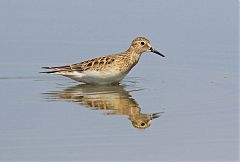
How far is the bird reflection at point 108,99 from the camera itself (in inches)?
410

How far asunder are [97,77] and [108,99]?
1276 mm

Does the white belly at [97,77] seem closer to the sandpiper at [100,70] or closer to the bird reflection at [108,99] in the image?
the sandpiper at [100,70]

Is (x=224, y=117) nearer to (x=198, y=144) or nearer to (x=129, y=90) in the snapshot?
(x=198, y=144)

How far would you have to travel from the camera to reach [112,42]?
48.8 feet

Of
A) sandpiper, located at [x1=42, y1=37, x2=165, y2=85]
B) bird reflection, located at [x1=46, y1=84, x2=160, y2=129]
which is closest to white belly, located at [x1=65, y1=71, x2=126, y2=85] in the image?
sandpiper, located at [x1=42, y1=37, x2=165, y2=85]

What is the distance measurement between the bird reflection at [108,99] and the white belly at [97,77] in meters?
0.10

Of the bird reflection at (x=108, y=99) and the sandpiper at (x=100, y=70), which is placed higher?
the sandpiper at (x=100, y=70)

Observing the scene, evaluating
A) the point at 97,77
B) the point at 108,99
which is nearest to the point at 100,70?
the point at 97,77

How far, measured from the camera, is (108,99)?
11.6 m

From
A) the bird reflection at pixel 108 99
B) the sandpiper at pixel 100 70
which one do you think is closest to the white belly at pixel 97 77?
the sandpiper at pixel 100 70

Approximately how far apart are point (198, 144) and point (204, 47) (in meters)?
5.73

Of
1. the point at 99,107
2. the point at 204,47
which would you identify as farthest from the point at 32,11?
the point at 99,107

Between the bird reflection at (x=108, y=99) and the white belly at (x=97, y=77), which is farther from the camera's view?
the white belly at (x=97, y=77)

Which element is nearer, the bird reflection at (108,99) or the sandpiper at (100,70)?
the bird reflection at (108,99)
